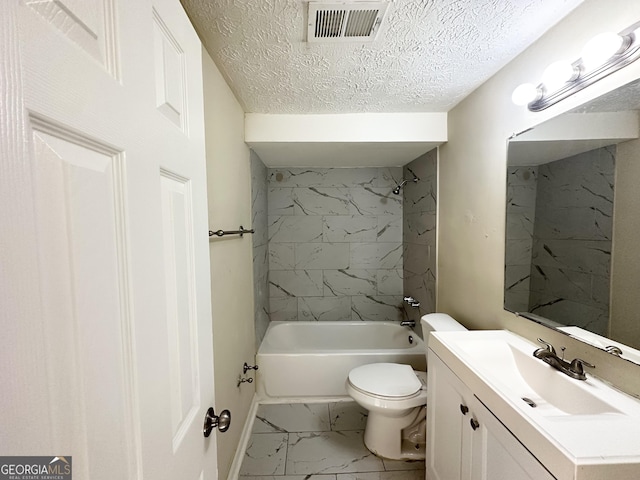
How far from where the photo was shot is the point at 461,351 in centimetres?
133

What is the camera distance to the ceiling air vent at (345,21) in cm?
110

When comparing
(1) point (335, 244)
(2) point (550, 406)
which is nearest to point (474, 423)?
(2) point (550, 406)

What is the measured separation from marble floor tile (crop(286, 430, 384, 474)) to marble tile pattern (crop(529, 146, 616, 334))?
1.42 metres

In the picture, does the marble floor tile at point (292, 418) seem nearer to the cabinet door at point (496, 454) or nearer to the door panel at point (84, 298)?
the cabinet door at point (496, 454)

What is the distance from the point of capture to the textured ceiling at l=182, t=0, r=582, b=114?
1130mm

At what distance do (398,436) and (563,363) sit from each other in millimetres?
1204

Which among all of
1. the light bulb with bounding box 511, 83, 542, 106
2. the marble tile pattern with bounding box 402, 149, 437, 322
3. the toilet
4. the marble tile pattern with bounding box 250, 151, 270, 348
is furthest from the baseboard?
the light bulb with bounding box 511, 83, 542, 106

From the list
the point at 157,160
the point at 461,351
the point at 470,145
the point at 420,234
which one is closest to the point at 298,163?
the point at 420,234

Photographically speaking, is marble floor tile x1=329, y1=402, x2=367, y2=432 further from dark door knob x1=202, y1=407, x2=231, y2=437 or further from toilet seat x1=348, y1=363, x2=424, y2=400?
dark door knob x1=202, y1=407, x2=231, y2=437

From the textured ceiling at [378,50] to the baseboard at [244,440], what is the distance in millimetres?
2283

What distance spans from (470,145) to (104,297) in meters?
2.09

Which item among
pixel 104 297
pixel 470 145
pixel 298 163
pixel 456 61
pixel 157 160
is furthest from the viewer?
pixel 298 163

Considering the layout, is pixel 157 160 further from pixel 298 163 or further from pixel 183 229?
pixel 298 163

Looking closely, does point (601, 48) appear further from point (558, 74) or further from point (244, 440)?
point (244, 440)
